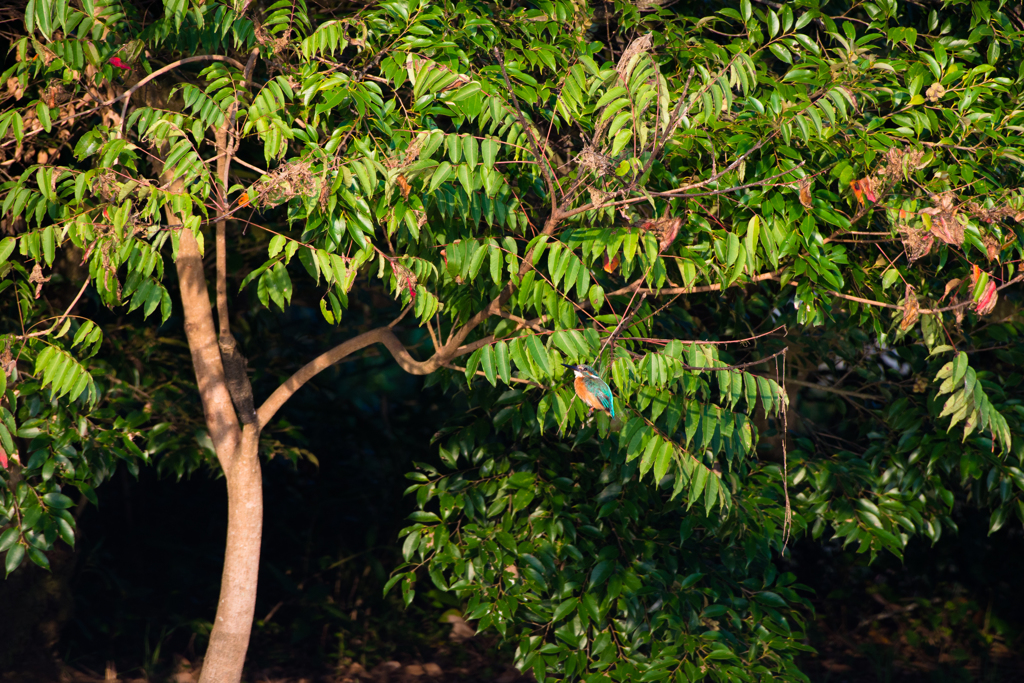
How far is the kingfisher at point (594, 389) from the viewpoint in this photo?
2.35 metres

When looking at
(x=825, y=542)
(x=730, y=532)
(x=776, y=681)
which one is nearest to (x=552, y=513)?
(x=730, y=532)

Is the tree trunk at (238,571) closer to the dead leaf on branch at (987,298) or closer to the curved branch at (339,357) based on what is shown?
the curved branch at (339,357)

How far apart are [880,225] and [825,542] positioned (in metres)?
4.21

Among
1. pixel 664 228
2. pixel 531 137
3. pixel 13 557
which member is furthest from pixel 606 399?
pixel 13 557

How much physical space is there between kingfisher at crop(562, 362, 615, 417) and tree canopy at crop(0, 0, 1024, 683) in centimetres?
12

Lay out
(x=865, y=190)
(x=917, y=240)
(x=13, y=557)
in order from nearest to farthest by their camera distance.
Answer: (x=917, y=240) < (x=865, y=190) < (x=13, y=557)

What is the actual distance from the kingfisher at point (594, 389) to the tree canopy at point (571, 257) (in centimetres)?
12

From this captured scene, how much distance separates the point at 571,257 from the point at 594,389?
0.38m

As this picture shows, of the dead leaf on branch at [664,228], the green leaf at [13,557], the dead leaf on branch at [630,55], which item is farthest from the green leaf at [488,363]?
the green leaf at [13,557]

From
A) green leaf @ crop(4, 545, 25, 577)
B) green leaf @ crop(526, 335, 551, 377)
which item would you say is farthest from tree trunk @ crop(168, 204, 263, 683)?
green leaf @ crop(526, 335, 551, 377)

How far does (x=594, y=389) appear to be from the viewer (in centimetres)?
237

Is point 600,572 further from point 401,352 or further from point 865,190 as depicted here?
point 865,190

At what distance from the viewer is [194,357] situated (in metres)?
3.46

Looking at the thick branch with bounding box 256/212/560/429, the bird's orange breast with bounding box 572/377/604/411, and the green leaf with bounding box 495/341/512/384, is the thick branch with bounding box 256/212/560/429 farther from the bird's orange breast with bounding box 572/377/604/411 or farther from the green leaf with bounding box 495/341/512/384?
the bird's orange breast with bounding box 572/377/604/411
